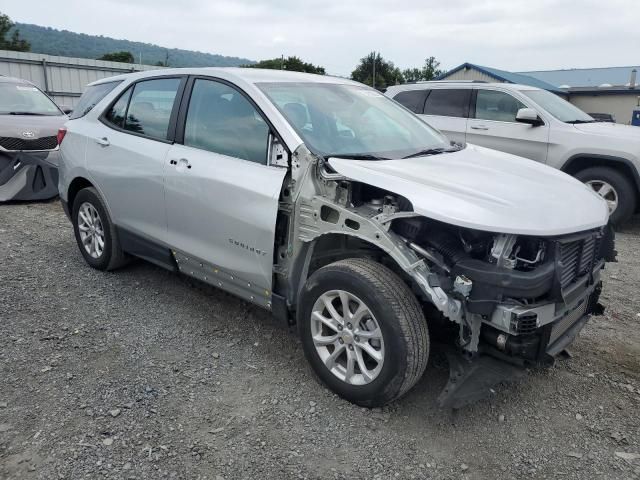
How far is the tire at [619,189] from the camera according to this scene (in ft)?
22.5

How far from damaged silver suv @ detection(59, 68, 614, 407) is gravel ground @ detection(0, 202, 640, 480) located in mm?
282

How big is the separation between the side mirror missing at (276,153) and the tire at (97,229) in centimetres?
196

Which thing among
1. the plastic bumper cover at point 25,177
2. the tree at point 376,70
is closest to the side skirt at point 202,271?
the plastic bumper cover at point 25,177

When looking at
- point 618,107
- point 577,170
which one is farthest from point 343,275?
point 618,107

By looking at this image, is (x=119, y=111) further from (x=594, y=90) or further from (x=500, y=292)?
(x=594, y=90)

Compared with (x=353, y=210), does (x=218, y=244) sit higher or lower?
lower

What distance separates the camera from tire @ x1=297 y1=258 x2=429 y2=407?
8.94ft

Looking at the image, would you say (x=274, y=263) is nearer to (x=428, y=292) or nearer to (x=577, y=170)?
(x=428, y=292)

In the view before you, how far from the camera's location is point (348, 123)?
3.62m

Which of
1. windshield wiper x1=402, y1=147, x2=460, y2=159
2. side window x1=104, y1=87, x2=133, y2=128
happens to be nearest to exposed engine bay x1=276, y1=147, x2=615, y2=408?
windshield wiper x1=402, y1=147, x2=460, y2=159

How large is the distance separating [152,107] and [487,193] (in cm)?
274

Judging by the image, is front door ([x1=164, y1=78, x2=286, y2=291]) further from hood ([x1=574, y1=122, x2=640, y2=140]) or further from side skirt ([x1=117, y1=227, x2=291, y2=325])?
hood ([x1=574, y1=122, x2=640, y2=140])

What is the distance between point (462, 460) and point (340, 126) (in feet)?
7.00

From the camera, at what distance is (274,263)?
3.31 m
